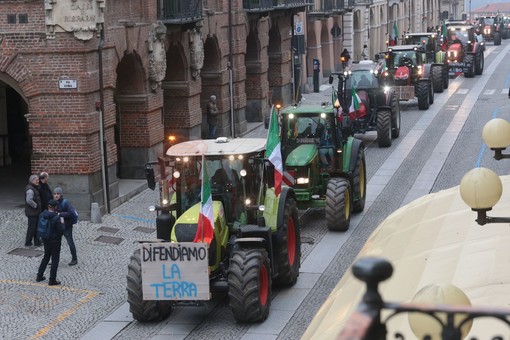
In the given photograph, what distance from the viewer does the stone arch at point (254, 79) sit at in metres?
37.4

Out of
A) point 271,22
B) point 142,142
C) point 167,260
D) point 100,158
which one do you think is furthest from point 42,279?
point 271,22

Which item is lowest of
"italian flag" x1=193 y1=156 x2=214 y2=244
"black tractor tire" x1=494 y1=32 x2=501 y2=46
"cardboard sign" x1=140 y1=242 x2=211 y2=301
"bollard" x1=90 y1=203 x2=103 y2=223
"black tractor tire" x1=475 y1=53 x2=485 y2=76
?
"bollard" x1=90 y1=203 x2=103 y2=223

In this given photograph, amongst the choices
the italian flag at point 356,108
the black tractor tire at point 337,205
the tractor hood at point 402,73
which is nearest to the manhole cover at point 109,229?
the black tractor tire at point 337,205

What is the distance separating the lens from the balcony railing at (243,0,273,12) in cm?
3528

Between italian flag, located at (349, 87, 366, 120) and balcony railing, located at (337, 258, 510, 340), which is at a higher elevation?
balcony railing, located at (337, 258, 510, 340)

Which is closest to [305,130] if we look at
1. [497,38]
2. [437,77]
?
[437,77]

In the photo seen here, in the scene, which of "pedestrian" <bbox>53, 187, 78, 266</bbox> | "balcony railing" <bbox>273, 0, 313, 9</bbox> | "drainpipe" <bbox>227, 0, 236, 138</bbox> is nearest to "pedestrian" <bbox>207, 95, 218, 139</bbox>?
"drainpipe" <bbox>227, 0, 236, 138</bbox>

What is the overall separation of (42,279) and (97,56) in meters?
6.58

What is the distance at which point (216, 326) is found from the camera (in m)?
14.7

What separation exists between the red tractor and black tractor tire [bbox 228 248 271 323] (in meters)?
37.8

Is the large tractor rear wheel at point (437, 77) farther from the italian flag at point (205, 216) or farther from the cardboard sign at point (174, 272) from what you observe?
the cardboard sign at point (174, 272)

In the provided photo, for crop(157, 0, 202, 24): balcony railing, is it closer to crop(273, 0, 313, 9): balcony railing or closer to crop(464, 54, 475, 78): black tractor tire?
crop(273, 0, 313, 9): balcony railing

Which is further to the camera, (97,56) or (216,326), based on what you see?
(97,56)

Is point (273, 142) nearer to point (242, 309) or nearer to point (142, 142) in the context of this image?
point (242, 309)
